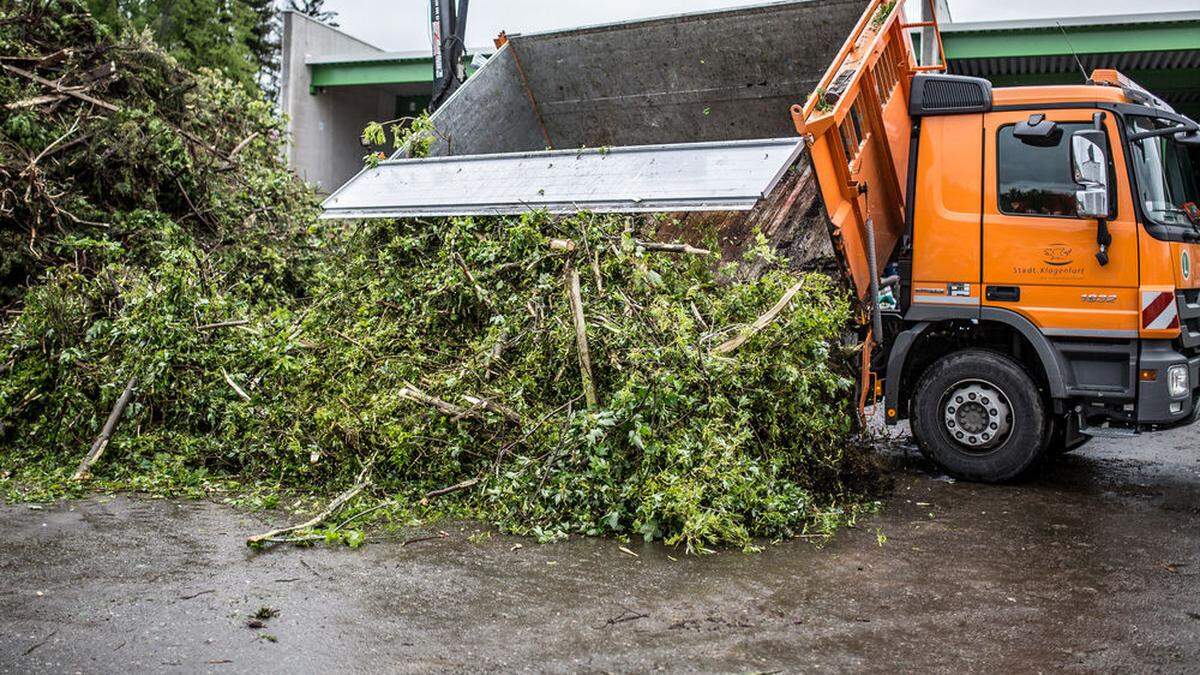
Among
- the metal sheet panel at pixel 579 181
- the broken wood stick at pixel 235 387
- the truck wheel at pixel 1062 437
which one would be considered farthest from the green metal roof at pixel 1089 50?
the broken wood stick at pixel 235 387

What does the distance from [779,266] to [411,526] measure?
2718 millimetres

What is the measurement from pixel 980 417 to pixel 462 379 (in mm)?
3348

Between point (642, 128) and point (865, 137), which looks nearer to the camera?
point (865, 137)

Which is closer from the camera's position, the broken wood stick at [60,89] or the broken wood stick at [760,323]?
the broken wood stick at [760,323]

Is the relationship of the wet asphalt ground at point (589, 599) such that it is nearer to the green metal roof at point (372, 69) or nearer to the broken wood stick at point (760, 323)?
the broken wood stick at point (760, 323)

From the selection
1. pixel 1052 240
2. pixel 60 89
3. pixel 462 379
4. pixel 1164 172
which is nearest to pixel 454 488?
pixel 462 379

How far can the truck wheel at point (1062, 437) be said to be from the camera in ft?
21.6

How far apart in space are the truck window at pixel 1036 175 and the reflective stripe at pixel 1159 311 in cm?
68

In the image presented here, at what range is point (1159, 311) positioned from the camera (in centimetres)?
607

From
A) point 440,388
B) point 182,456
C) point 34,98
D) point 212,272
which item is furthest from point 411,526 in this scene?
point 34,98

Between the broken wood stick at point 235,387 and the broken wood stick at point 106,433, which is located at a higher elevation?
the broken wood stick at point 235,387

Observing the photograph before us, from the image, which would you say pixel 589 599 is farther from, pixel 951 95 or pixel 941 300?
pixel 951 95

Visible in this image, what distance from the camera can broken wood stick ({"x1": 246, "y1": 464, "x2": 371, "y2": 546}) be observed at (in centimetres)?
483

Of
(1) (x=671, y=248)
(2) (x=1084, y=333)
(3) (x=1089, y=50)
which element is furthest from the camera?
(3) (x=1089, y=50)
